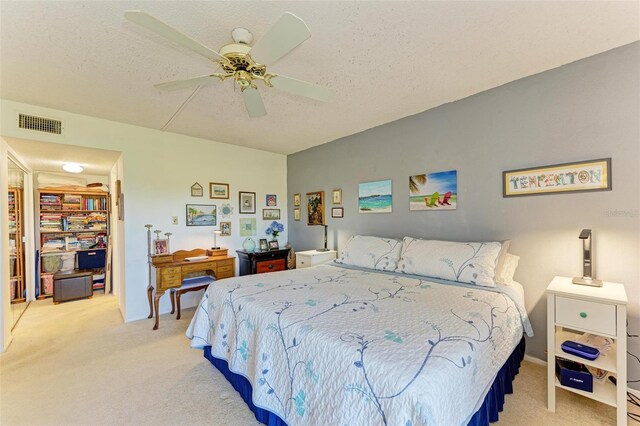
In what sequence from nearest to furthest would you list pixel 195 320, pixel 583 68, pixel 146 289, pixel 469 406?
pixel 469 406
pixel 583 68
pixel 195 320
pixel 146 289

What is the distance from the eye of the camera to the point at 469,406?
1193mm

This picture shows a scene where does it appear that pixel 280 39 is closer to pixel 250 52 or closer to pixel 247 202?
pixel 250 52

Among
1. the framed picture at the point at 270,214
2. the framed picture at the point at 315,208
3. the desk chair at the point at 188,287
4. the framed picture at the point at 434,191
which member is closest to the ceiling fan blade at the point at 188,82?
the framed picture at the point at 434,191

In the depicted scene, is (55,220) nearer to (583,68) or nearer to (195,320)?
(195,320)

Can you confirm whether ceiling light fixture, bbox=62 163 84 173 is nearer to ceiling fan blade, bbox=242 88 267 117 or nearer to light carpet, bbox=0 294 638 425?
light carpet, bbox=0 294 638 425

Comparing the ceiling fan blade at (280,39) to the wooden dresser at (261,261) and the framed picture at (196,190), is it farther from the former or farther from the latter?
the wooden dresser at (261,261)

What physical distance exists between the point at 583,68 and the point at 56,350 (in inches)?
208

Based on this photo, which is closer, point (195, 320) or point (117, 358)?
point (195, 320)

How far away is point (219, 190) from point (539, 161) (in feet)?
12.9

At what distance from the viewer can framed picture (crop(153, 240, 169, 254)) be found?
11.6 feet

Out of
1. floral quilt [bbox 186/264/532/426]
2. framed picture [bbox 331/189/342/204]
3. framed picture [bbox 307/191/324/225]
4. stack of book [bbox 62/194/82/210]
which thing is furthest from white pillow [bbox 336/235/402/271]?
stack of book [bbox 62/194/82/210]

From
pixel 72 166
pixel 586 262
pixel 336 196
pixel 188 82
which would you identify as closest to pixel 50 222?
pixel 72 166

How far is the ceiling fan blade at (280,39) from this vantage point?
1.25 meters

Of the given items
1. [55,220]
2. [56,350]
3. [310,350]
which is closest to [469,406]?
[310,350]
